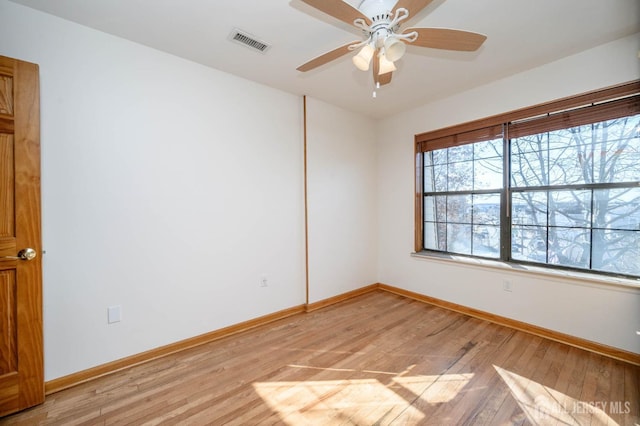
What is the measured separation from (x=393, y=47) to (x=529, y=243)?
2628 millimetres

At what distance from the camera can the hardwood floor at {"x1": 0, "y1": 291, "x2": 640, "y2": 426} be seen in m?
1.64

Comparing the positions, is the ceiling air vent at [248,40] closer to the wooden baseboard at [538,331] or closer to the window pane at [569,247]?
the window pane at [569,247]

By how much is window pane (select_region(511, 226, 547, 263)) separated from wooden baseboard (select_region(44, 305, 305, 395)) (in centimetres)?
274

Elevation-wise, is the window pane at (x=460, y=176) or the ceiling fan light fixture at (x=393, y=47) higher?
the ceiling fan light fixture at (x=393, y=47)

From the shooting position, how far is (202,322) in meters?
2.55

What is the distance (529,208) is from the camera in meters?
2.86

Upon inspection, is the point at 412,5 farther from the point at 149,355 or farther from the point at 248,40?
the point at 149,355

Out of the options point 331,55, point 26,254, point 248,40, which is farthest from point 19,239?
point 331,55

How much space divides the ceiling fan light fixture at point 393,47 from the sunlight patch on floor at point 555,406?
7.73 feet

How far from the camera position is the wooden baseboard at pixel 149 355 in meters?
1.90

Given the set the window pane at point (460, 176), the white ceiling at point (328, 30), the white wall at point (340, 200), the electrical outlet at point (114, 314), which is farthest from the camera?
the white wall at point (340, 200)

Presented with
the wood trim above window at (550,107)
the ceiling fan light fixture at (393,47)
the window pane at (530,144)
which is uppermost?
the wood trim above window at (550,107)

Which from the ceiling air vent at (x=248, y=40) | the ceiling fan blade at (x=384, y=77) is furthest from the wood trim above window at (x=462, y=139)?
the ceiling air vent at (x=248, y=40)

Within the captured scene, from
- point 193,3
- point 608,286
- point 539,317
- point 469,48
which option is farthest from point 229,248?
point 608,286
